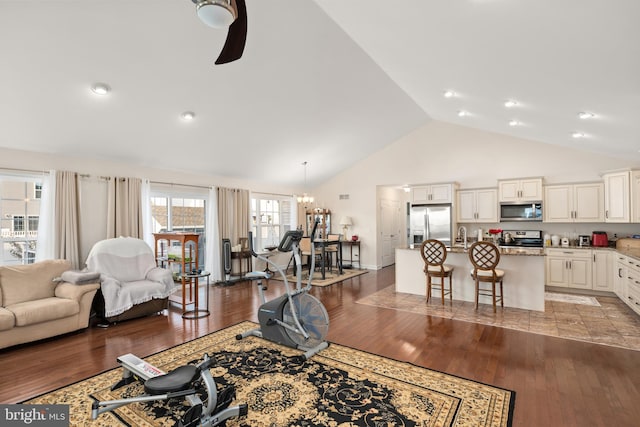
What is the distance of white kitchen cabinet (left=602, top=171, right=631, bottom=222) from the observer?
5.04m

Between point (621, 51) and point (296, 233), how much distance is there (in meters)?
3.06

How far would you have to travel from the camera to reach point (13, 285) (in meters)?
3.71

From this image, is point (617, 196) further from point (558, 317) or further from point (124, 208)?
point (124, 208)

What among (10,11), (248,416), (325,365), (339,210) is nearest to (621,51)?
(325,365)

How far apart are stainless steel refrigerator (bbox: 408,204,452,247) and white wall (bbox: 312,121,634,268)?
0.73m

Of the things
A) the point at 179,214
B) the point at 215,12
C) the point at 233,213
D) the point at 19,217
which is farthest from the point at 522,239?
the point at 19,217

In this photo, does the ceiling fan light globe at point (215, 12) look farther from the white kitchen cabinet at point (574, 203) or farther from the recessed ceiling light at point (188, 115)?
the white kitchen cabinet at point (574, 203)

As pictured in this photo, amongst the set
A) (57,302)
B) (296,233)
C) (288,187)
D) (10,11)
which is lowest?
(57,302)

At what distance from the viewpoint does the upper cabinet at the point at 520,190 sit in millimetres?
6098

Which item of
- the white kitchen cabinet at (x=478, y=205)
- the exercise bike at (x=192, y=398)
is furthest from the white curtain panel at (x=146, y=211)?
the white kitchen cabinet at (x=478, y=205)

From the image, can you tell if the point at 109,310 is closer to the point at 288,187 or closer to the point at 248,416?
the point at 248,416

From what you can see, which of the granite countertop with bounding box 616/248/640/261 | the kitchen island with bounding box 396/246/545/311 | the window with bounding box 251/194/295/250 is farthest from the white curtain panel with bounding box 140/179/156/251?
the granite countertop with bounding box 616/248/640/261

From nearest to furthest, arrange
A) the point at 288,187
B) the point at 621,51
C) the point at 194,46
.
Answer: the point at 621,51 < the point at 194,46 < the point at 288,187

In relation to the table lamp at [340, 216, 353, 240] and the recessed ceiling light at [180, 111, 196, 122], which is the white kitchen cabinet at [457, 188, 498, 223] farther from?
the recessed ceiling light at [180, 111, 196, 122]
